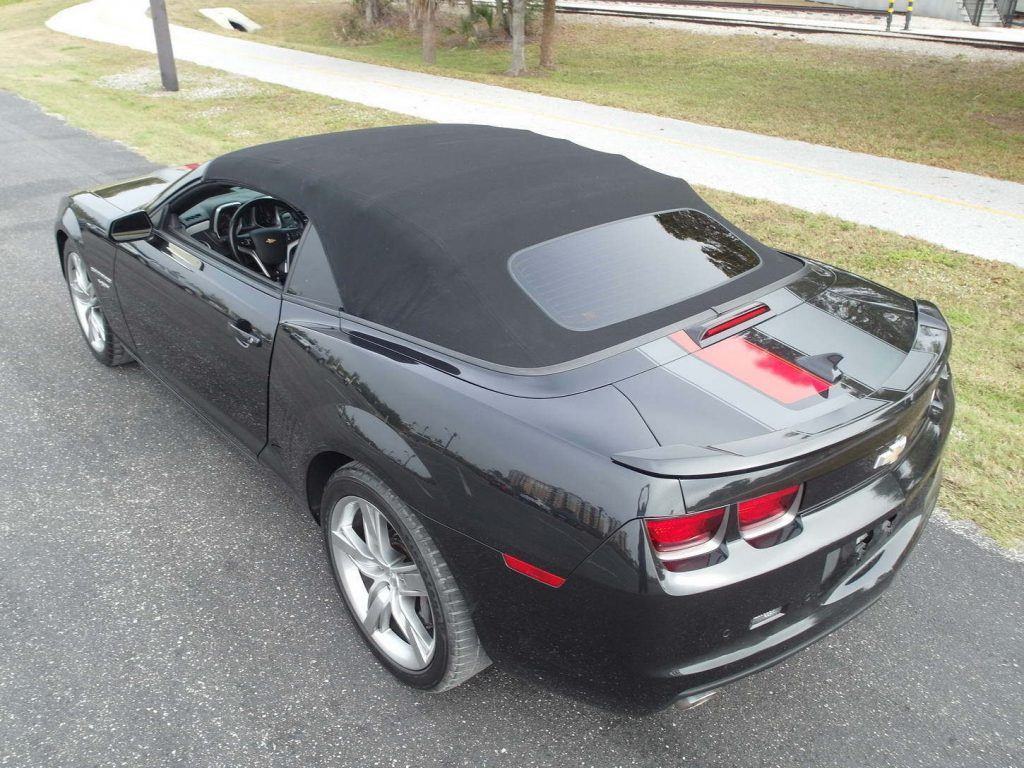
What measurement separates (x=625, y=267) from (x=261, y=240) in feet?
5.08

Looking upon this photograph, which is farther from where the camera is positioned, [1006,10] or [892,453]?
[1006,10]

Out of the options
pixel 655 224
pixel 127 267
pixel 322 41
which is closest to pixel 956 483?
pixel 655 224

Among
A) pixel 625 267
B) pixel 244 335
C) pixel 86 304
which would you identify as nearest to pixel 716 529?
pixel 625 267

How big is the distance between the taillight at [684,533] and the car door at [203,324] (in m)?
1.63

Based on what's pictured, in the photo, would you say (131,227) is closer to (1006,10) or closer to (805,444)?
(805,444)

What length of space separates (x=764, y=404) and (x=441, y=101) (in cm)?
1236

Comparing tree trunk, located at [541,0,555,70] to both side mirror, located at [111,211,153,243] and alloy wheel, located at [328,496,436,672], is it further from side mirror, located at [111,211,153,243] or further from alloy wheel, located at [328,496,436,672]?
alloy wheel, located at [328,496,436,672]

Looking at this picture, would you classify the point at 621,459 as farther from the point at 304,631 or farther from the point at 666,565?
the point at 304,631

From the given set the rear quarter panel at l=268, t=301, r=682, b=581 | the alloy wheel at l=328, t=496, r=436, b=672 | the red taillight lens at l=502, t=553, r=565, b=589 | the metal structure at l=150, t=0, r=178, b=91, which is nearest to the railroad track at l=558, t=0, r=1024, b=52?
the metal structure at l=150, t=0, r=178, b=91

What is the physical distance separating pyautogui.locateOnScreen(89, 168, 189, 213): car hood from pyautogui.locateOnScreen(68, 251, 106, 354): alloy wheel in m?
0.37

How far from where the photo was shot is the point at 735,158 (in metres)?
9.95

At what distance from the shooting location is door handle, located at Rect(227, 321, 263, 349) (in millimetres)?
3027

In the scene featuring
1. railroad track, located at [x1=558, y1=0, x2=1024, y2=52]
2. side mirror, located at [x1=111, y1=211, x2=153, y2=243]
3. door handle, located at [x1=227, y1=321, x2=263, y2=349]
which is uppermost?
side mirror, located at [x1=111, y1=211, x2=153, y2=243]

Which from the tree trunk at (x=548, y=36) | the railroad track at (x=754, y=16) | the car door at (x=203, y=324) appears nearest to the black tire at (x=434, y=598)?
the car door at (x=203, y=324)
